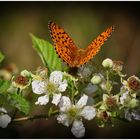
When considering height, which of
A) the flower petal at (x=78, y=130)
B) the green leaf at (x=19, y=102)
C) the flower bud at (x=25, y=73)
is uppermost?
the flower bud at (x=25, y=73)

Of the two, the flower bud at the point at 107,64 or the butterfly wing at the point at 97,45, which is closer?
the butterfly wing at the point at 97,45

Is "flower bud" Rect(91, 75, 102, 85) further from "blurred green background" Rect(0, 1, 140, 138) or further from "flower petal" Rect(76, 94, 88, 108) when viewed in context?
"blurred green background" Rect(0, 1, 140, 138)

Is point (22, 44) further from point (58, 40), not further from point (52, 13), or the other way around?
point (58, 40)

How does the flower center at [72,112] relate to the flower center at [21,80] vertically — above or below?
below

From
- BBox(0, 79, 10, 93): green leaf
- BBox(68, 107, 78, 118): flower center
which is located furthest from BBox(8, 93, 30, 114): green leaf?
BBox(68, 107, 78, 118): flower center

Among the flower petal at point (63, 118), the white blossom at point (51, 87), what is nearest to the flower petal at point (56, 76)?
the white blossom at point (51, 87)

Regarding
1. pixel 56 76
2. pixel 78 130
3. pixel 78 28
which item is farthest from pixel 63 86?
pixel 78 28

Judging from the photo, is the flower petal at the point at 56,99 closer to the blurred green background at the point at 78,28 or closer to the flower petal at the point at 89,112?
the flower petal at the point at 89,112
